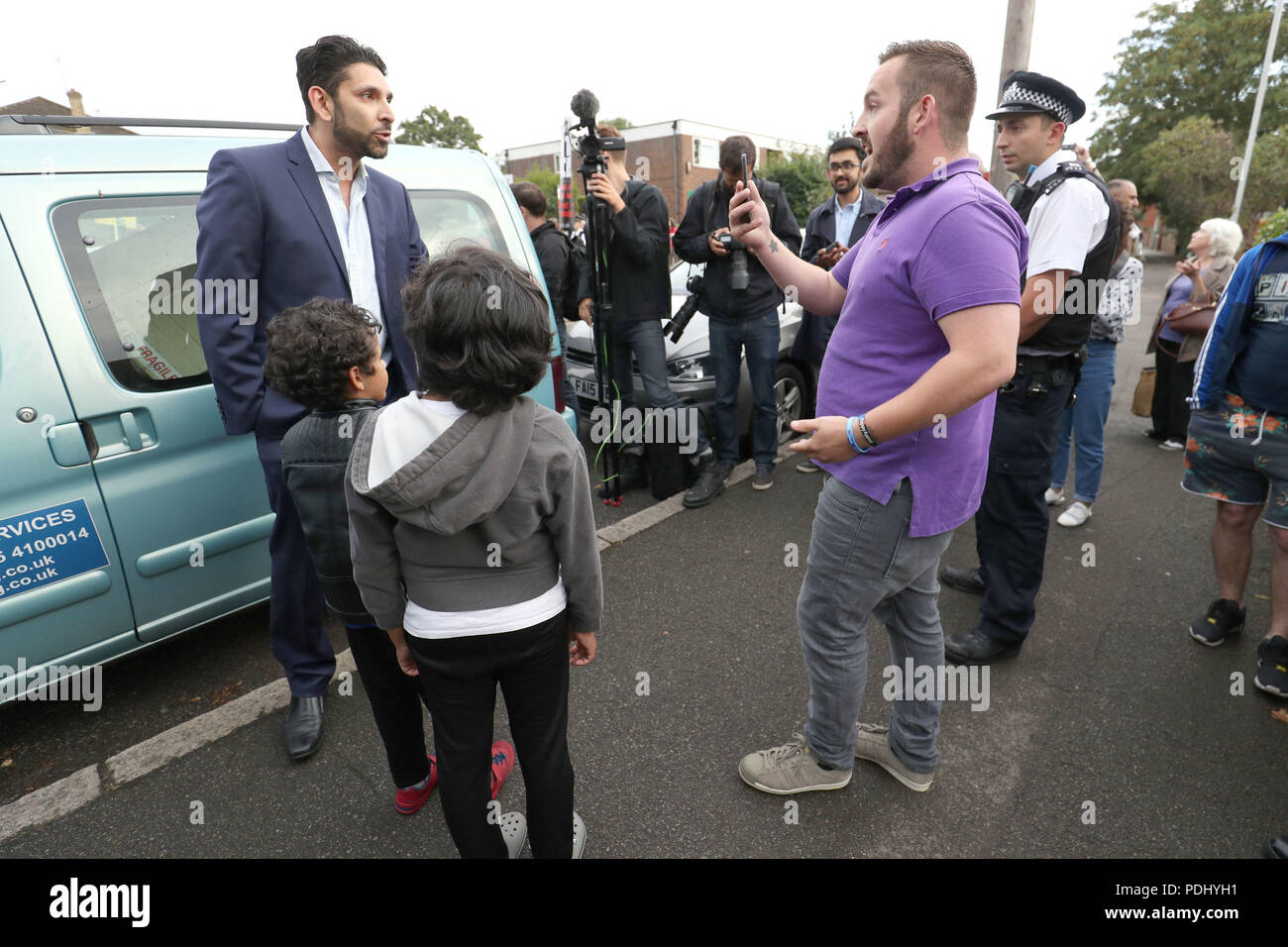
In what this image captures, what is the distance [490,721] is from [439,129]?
60.2 meters

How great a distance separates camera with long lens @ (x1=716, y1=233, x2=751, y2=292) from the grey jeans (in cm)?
242

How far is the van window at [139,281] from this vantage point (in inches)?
90.0

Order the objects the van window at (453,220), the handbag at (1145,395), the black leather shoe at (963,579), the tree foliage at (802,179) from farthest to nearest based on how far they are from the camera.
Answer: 1. the tree foliage at (802,179)
2. the handbag at (1145,395)
3. the black leather shoe at (963,579)
4. the van window at (453,220)

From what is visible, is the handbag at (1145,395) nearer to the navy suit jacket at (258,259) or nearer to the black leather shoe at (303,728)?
the navy suit jacket at (258,259)

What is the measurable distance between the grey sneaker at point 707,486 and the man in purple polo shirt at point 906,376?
235 centimetres

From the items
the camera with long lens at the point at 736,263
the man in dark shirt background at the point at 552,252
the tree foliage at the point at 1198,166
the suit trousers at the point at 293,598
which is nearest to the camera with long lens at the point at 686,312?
the camera with long lens at the point at 736,263

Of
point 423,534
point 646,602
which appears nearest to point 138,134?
point 423,534

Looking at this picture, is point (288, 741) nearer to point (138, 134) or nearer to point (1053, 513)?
point (138, 134)

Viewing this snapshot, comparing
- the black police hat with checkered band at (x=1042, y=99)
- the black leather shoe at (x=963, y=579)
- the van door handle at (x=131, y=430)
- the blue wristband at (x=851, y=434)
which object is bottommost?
the black leather shoe at (x=963, y=579)

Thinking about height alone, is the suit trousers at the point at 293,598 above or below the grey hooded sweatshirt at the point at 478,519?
below

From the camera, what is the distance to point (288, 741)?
239 centimetres

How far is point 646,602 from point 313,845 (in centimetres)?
171

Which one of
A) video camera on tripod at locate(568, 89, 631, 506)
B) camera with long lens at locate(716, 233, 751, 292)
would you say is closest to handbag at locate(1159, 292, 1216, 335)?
camera with long lens at locate(716, 233, 751, 292)

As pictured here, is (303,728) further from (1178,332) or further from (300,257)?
(1178,332)
